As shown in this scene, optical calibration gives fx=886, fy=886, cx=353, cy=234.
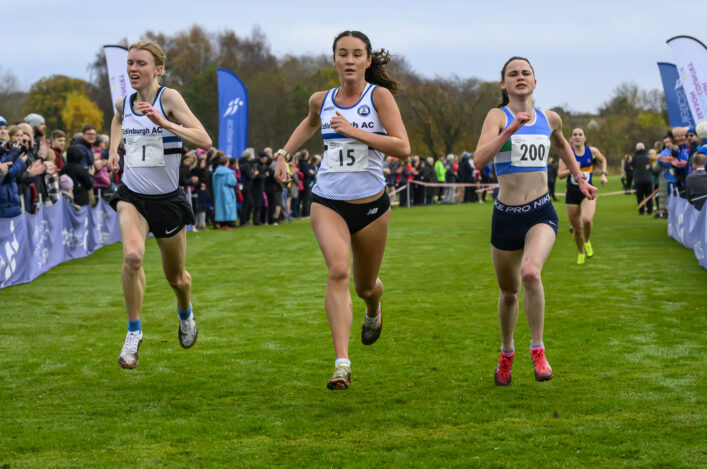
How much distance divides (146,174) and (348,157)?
1510 millimetres

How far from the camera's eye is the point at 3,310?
9898mm

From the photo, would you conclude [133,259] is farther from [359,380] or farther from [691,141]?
[691,141]

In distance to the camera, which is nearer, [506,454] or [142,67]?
[506,454]

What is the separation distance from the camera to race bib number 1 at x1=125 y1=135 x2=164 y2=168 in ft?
20.4

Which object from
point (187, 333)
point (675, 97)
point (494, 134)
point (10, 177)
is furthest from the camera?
point (675, 97)

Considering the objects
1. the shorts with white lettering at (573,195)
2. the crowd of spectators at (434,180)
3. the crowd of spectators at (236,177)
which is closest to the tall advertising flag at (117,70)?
the crowd of spectators at (236,177)

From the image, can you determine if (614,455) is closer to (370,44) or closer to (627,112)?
(370,44)

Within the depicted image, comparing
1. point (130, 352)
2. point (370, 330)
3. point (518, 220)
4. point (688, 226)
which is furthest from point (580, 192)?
point (130, 352)

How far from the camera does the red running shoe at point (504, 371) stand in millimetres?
6047

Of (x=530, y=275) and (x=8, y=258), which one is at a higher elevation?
(x=530, y=275)

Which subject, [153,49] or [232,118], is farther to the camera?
[232,118]

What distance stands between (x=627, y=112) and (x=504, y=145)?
264 ft

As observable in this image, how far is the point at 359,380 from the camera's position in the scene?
248 inches

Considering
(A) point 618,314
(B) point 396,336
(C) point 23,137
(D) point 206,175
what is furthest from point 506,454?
(D) point 206,175
